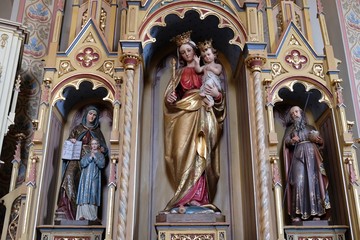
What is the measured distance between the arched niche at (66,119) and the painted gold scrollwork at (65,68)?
128 mm

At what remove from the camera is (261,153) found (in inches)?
217

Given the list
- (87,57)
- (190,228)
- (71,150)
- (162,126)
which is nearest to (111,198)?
(190,228)

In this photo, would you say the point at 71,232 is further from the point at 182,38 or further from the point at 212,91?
the point at 182,38

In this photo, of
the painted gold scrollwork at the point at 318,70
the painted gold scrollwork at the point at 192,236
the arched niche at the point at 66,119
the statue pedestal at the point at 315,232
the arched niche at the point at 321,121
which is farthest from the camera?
the painted gold scrollwork at the point at 318,70

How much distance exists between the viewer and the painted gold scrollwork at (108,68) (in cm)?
619

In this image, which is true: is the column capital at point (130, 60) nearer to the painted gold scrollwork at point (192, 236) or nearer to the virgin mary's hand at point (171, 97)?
the virgin mary's hand at point (171, 97)

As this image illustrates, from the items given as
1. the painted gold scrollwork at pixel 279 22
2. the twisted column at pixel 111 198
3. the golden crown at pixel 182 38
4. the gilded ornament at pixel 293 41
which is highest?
the painted gold scrollwork at pixel 279 22

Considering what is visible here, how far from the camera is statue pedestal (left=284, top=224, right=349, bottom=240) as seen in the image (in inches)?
211

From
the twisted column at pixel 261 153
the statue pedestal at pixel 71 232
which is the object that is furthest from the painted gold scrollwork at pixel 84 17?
the statue pedestal at pixel 71 232

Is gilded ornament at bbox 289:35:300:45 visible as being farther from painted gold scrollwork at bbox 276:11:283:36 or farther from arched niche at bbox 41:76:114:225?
arched niche at bbox 41:76:114:225

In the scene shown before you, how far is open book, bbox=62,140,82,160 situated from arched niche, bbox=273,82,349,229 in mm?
2590

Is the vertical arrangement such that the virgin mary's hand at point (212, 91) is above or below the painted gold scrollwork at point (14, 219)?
above

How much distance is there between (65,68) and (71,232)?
2119 mm

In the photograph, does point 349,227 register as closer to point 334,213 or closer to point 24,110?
point 334,213
